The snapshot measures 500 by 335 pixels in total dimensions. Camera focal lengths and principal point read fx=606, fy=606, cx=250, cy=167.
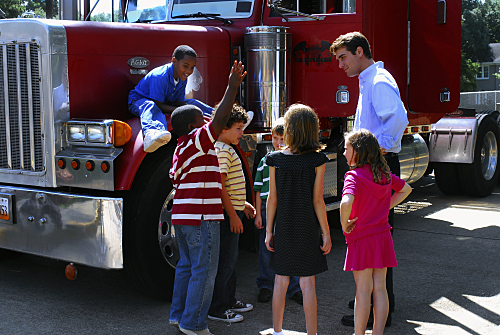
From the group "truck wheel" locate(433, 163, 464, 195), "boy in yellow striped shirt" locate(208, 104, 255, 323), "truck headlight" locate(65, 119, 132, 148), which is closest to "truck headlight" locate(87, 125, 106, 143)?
"truck headlight" locate(65, 119, 132, 148)

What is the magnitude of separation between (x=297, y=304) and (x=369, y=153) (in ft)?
5.15

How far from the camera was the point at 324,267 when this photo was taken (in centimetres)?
365

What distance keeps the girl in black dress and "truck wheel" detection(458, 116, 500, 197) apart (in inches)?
252

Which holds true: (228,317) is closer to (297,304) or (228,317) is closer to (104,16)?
(297,304)

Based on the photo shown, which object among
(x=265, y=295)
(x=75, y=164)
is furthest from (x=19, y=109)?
(x=265, y=295)

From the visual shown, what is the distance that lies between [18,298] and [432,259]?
12.3 feet

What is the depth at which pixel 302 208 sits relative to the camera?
11.8ft

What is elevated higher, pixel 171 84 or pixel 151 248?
pixel 171 84

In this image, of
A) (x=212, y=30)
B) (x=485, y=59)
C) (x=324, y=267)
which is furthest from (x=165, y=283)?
(x=485, y=59)

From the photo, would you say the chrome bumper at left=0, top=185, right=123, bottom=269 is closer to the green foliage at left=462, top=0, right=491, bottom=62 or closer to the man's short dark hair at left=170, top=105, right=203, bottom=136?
the man's short dark hair at left=170, top=105, right=203, bottom=136

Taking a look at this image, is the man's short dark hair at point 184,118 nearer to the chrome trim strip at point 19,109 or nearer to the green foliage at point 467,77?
the chrome trim strip at point 19,109

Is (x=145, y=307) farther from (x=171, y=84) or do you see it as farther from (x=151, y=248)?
(x=171, y=84)

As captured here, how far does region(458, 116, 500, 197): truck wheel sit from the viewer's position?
9352mm

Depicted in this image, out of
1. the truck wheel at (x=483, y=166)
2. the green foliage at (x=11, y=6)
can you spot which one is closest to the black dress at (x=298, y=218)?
the truck wheel at (x=483, y=166)
